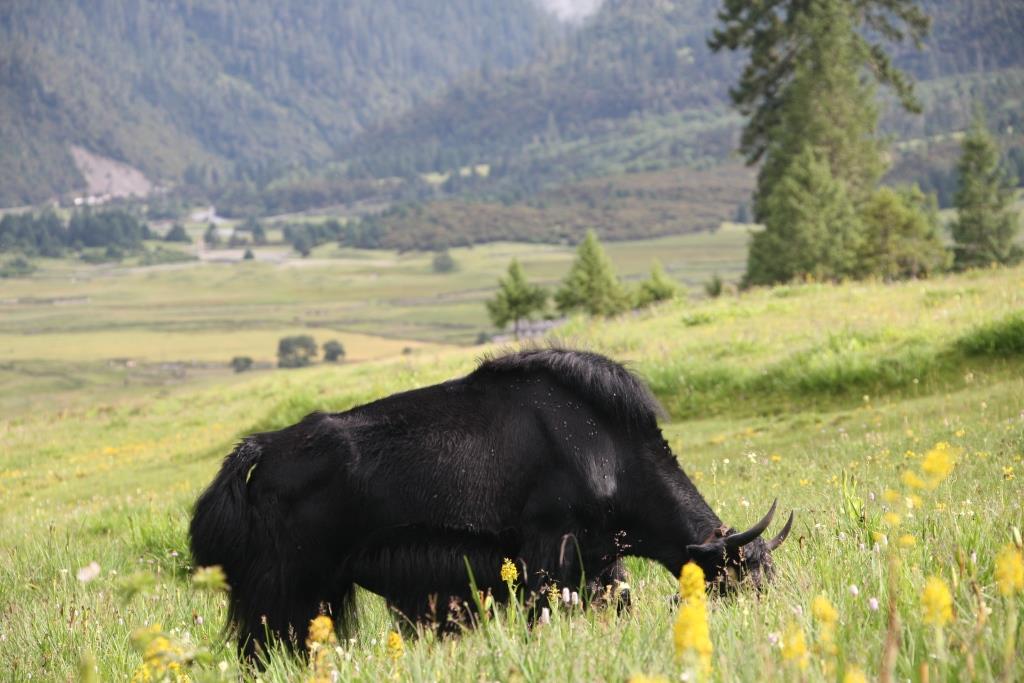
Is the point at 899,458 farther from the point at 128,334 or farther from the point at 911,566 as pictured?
the point at 128,334

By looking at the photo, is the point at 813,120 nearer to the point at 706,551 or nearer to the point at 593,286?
the point at 593,286

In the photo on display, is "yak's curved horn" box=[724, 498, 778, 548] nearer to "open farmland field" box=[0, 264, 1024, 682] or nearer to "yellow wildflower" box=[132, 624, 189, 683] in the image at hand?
"open farmland field" box=[0, 264, 1024, 682]

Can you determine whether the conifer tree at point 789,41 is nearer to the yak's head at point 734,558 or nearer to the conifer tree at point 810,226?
the conifer tree at point 810,226

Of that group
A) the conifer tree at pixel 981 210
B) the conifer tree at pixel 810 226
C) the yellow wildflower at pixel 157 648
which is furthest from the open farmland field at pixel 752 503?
the conifer tree at pixel 981 210

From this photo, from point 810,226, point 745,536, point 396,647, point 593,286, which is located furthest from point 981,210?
point 396,647

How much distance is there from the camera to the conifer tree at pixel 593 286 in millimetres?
60156

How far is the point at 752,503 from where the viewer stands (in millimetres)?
8461

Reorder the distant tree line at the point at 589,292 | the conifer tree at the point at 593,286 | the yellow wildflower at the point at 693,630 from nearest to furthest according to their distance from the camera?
the yellow wildflower at the point at 693,630 → the distant tree line at the point at 589,292 → the conifer tree at the point at 593,286

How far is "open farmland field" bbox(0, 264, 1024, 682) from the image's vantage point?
334cm

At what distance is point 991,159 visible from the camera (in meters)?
64.9

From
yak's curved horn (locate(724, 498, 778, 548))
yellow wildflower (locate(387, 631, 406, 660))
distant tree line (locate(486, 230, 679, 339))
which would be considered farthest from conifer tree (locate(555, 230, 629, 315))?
yellow wildflower (locate(387, 631, 406, 660))

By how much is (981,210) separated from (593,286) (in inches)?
924

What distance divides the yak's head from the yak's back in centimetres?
80

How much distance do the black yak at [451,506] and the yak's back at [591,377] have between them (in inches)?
0.4
